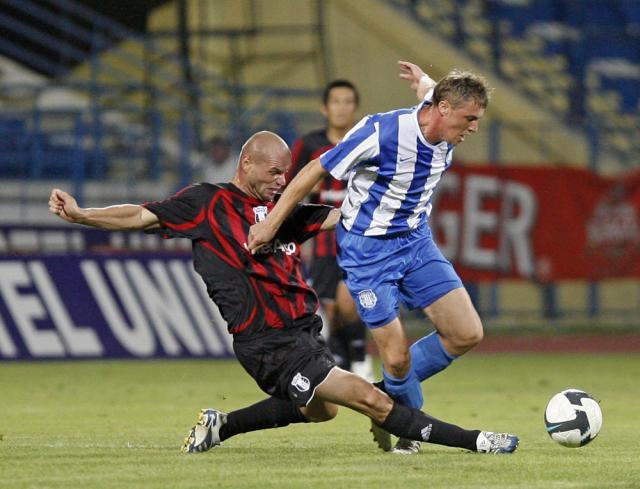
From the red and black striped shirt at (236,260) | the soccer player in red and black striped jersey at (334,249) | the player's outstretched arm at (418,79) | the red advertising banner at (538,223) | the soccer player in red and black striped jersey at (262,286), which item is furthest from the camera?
the red advertising banner at (538,223)

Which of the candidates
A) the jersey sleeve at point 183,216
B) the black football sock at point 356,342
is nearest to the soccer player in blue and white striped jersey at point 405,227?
the jersey sleeve at point 183,216

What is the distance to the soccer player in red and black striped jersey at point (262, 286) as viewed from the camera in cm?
688

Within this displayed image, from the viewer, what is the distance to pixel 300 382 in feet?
22.4

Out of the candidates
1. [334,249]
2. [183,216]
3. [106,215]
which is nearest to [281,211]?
[183,216]

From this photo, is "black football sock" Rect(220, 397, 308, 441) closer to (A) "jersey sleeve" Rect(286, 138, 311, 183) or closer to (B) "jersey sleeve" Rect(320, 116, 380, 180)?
(B) "jersey sleeve" Rect(320, 116, 380, 180)

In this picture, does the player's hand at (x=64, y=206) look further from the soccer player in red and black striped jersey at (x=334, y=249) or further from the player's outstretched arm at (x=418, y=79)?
the soccer player in red and black striped jersey at (x=334, y=249)

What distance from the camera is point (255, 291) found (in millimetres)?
7055

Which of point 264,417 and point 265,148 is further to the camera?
point 264,417

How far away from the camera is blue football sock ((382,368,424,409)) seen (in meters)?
7.43

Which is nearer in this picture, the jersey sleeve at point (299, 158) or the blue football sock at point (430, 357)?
the blue football sock at point (430, 357)

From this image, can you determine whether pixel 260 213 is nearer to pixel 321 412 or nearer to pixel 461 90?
pixel 321 412

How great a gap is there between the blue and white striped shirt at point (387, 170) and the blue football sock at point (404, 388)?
0.78 m

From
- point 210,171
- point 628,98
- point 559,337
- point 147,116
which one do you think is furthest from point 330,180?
point 628,98

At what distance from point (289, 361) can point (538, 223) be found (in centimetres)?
1129
